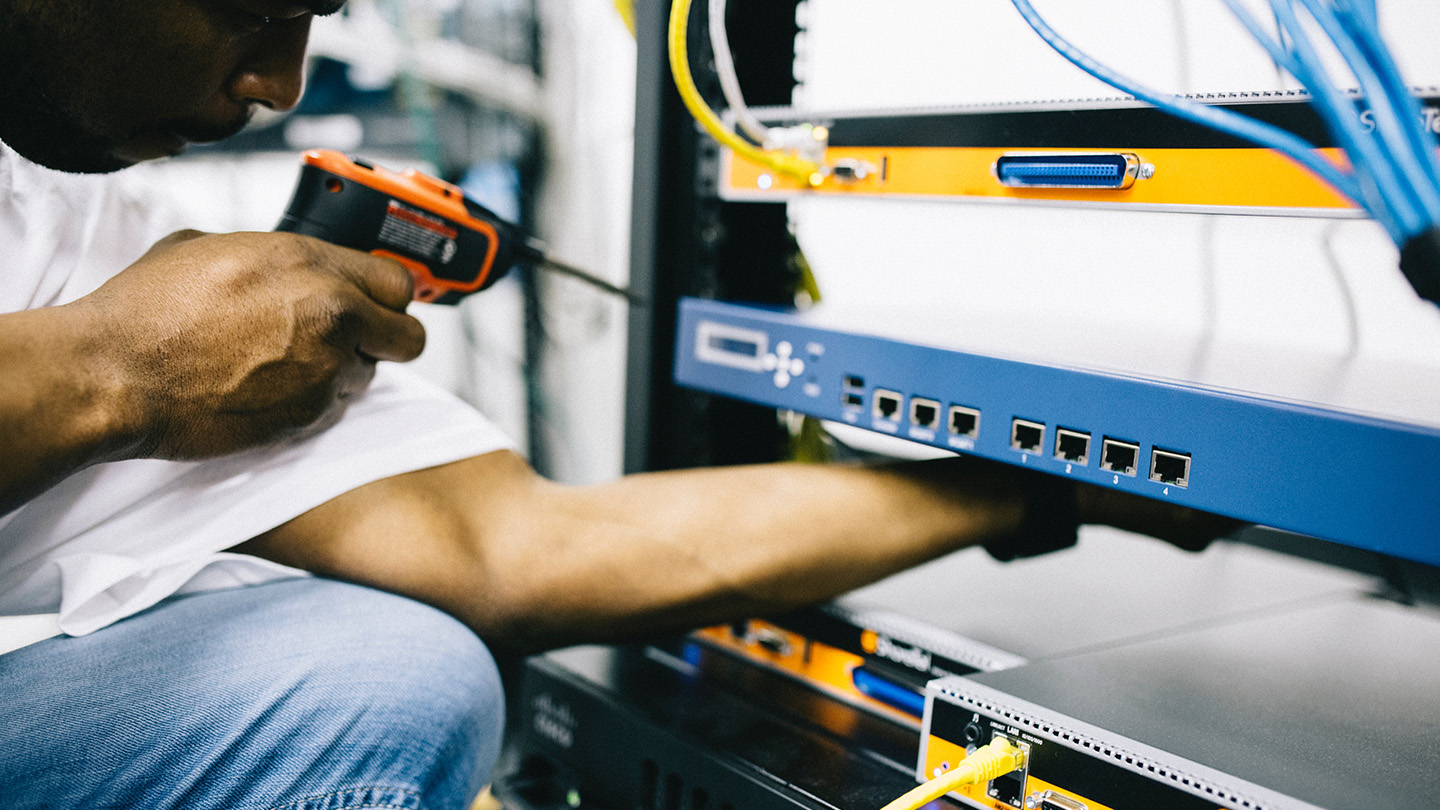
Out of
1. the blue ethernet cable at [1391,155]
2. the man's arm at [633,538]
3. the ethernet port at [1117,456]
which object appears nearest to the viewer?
the blue ethernet cable at [1391,155]

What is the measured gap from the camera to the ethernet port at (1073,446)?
→ 0.46m

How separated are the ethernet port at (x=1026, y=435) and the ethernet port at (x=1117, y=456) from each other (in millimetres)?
33

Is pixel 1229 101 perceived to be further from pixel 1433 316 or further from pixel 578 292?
pixel 578 292

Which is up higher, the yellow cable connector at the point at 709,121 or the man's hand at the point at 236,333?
the yellow cable connector at the point at 709,121

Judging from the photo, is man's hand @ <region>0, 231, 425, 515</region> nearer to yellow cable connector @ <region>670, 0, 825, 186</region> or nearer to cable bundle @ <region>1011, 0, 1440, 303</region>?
yellow cable connector @ <region>670, 0, 825, 186</region>

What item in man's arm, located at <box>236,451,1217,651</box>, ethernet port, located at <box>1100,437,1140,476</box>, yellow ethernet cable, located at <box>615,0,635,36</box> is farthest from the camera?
yellow ethernet cable, located at <box>615,0,635,36</box>

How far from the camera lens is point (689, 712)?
1.88 ft

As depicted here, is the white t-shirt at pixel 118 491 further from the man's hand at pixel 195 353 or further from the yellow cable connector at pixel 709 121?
the yellow cable connector at pixel 709 121

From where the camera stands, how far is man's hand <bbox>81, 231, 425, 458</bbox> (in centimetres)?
44

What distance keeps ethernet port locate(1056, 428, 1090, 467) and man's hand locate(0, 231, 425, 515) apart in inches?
15.2

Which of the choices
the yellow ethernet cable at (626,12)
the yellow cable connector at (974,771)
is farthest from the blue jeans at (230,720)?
the yellow ethernet cable at (626,12)

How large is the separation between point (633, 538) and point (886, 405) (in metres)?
0.19

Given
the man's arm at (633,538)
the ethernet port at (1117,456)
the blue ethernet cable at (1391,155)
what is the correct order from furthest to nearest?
the man's arm at (633,538) → the ethernet port at (1117,456) → the blue ethernet cable at (1391,155)

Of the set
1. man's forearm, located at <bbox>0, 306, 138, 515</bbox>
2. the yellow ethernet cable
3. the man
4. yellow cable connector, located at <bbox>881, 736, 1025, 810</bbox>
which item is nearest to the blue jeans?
the man
